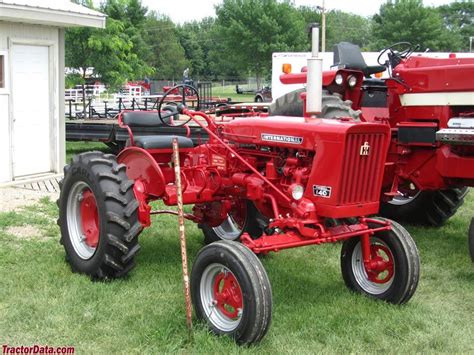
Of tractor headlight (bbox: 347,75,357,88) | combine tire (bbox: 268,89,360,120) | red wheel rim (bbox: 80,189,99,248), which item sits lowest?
red wheel rim (bbox: 80,189,99,248)

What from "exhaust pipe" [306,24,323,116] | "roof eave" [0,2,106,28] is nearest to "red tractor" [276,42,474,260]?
"exhaust pipe" [306,24,323,116]

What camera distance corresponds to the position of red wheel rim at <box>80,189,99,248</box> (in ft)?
18.2

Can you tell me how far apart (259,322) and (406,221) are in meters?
4.34

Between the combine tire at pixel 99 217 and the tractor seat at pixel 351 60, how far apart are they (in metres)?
3.04

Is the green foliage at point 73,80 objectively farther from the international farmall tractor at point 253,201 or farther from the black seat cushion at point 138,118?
the international farmall tractor at point 253,201

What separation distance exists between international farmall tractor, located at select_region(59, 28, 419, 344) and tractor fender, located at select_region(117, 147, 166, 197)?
0.01 m

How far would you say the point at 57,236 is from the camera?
6691mm

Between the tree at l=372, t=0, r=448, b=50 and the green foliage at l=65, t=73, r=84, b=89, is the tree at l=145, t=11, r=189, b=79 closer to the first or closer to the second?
the tree at l=372, t=0, r=448, b=50

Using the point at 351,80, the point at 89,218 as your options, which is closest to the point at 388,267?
the point at 351,80

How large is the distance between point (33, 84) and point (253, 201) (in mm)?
6085

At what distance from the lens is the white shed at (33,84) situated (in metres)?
9.43

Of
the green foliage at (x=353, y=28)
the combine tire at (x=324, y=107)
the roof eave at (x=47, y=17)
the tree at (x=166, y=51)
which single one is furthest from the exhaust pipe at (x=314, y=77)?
the green foliage at (x=353, y=28)

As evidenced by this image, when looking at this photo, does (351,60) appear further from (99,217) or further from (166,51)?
(166,51)

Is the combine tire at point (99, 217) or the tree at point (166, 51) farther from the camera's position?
Result: the tree at point (166, 51)
